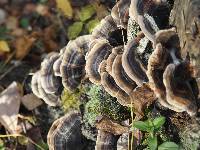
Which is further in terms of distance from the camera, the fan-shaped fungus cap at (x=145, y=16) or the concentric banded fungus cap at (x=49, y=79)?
the concentric banded fungus cap at (x=49, y=79)

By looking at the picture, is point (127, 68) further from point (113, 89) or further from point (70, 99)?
point (70, 99)

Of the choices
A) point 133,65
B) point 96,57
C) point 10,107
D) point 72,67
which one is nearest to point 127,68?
point 133,65

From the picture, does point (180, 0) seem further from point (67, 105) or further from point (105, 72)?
point (67, 105)

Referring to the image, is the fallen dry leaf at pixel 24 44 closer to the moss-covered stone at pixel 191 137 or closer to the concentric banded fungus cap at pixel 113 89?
the concentric banded fungus cap at pixel 113 89

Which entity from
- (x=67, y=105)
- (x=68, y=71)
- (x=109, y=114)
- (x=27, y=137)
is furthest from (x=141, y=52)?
(x=27, y=137)

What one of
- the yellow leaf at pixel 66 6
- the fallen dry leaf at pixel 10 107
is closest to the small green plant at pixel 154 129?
the fallen dry leaf at pixel 10 107

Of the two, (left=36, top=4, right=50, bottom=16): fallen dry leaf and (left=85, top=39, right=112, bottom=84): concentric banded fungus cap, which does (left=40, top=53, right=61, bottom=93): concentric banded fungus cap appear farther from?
(left=36, top=4, right=50, bottom=16): fallen dry leaf

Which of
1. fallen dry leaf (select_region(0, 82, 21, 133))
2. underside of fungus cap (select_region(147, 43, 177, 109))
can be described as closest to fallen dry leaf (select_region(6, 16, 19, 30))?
fallen dry leaf (select_region(0, 82, 21, 133))
